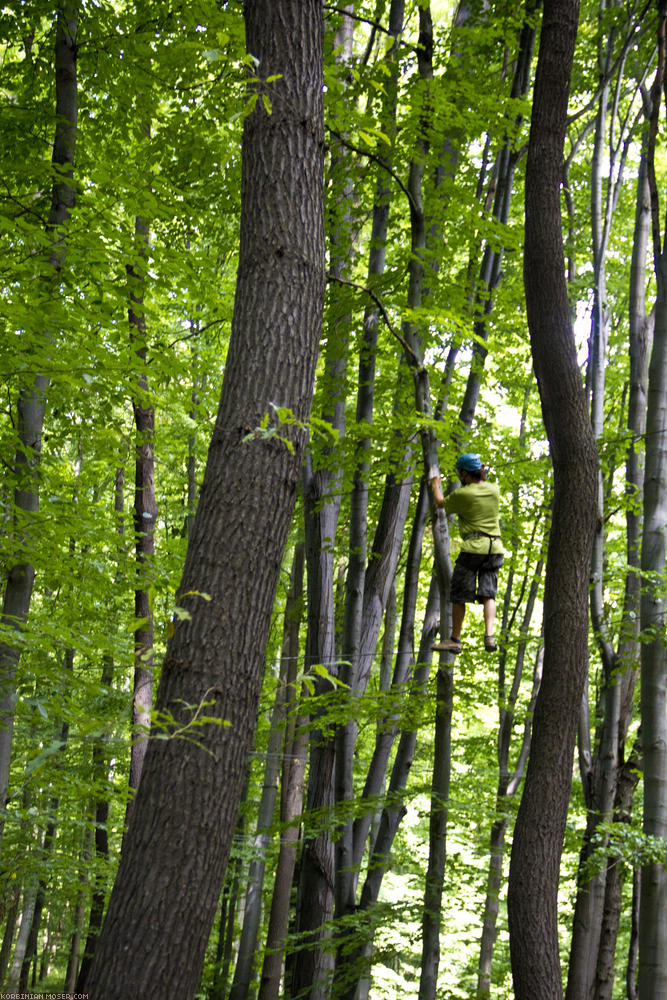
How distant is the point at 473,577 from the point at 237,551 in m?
3.72

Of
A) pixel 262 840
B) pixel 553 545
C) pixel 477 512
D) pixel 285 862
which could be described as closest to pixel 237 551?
pixel 553 545

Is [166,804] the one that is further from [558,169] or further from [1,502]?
[558,169]

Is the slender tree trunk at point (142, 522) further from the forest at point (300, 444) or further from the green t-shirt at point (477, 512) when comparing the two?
the green t-shirt at point (477, 512)

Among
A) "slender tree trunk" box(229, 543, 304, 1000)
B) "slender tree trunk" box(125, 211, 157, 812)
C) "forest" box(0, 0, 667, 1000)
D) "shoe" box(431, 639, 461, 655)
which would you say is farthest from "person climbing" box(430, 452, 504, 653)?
"slender tree trunk" box(229, 543, 304, 1000)

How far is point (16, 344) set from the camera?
15.5ft

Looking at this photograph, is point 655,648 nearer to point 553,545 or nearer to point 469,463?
point 553,545

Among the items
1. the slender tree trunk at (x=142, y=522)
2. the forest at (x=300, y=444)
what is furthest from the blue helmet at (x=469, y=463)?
the slender tree trunk at (x=142, y=522)

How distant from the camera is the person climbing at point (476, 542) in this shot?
577cm

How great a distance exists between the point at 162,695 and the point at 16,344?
3016 millimetres

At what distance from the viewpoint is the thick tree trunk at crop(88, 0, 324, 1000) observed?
7.52 ft

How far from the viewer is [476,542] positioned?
5945 mm

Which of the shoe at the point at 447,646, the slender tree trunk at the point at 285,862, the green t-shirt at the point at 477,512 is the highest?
the green t-shirt at the point at 477,512

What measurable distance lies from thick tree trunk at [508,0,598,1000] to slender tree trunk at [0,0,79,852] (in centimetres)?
332

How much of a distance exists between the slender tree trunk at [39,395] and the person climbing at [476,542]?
9.77 ft
